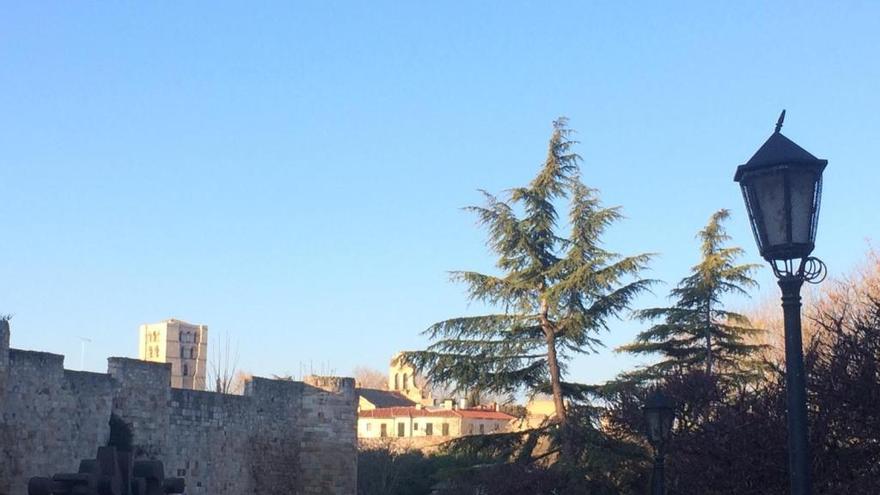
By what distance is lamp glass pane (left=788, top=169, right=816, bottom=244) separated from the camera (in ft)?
17.1

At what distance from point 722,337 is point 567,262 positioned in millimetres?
7429

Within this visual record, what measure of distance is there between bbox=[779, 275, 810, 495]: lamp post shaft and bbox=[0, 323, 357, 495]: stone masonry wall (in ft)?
50.5

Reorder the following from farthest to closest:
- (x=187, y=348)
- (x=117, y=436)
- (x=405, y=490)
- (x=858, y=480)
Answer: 1. (x=187, y=348)
2. (x=405, y=490)
3. (x=117, y=436)
4. (x=858, y=480)

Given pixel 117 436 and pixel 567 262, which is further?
pixel 567 262

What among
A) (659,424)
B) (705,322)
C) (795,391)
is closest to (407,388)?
(705,322)

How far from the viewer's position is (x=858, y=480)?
9148 mm

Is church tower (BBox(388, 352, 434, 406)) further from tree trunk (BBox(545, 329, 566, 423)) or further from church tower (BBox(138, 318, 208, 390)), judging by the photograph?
tree trunk (BBox(545, 329, 566, 423))

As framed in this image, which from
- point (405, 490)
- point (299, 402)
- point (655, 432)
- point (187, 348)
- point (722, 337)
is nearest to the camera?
point (655, 432)

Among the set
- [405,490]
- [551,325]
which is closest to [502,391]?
[551,325]

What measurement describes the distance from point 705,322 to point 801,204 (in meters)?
23.5

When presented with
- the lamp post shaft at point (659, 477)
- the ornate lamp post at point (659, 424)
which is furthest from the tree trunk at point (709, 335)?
the lamp post shaft at point (659, 477)

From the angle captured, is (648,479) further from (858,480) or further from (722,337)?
(858,480)

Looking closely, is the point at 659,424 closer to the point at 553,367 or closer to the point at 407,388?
the point at 553,367

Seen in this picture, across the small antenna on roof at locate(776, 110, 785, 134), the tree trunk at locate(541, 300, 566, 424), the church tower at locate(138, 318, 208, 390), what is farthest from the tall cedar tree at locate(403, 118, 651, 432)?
the church tower at locate(138, 318, 208, 390)
